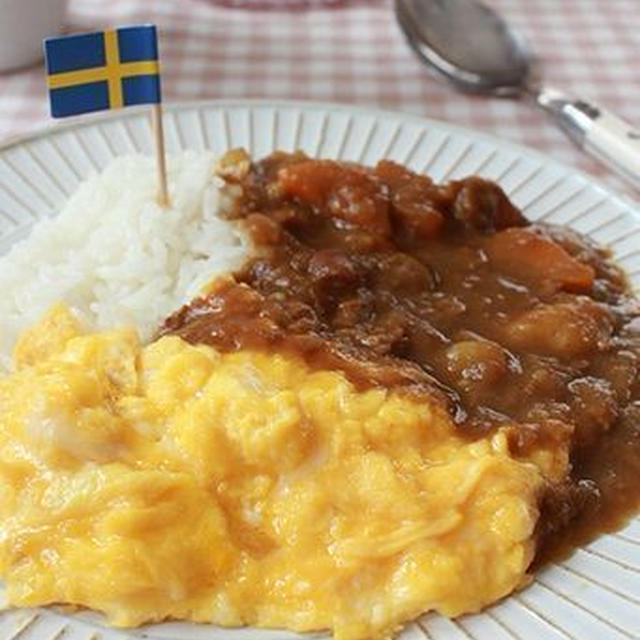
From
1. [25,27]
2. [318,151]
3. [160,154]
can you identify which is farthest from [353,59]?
[160,154]

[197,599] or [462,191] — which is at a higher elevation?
[462,191]

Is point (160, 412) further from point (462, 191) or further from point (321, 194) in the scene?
point (462, 191)

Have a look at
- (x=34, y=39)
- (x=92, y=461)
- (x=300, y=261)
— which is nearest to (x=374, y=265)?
(x=300, y=261)

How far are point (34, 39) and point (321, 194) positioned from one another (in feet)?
6.01

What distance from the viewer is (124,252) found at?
326cm

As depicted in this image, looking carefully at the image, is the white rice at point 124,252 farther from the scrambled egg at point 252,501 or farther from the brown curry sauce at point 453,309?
the scrambled egg at point 252,501

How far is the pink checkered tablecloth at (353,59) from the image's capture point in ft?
14.9

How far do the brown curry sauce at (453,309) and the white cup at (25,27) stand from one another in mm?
1430

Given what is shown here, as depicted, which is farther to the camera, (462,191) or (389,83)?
(389,83)

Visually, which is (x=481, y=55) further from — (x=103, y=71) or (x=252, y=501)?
(x=252, y=501)

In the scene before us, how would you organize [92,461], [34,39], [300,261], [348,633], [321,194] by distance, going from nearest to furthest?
[348,633] < [92,461] < [300,261] < [321,194] < [34,39]

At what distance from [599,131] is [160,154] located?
166 centimetres

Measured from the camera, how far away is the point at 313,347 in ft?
9.09

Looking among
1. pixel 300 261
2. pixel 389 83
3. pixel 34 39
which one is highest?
pixel 300 261
